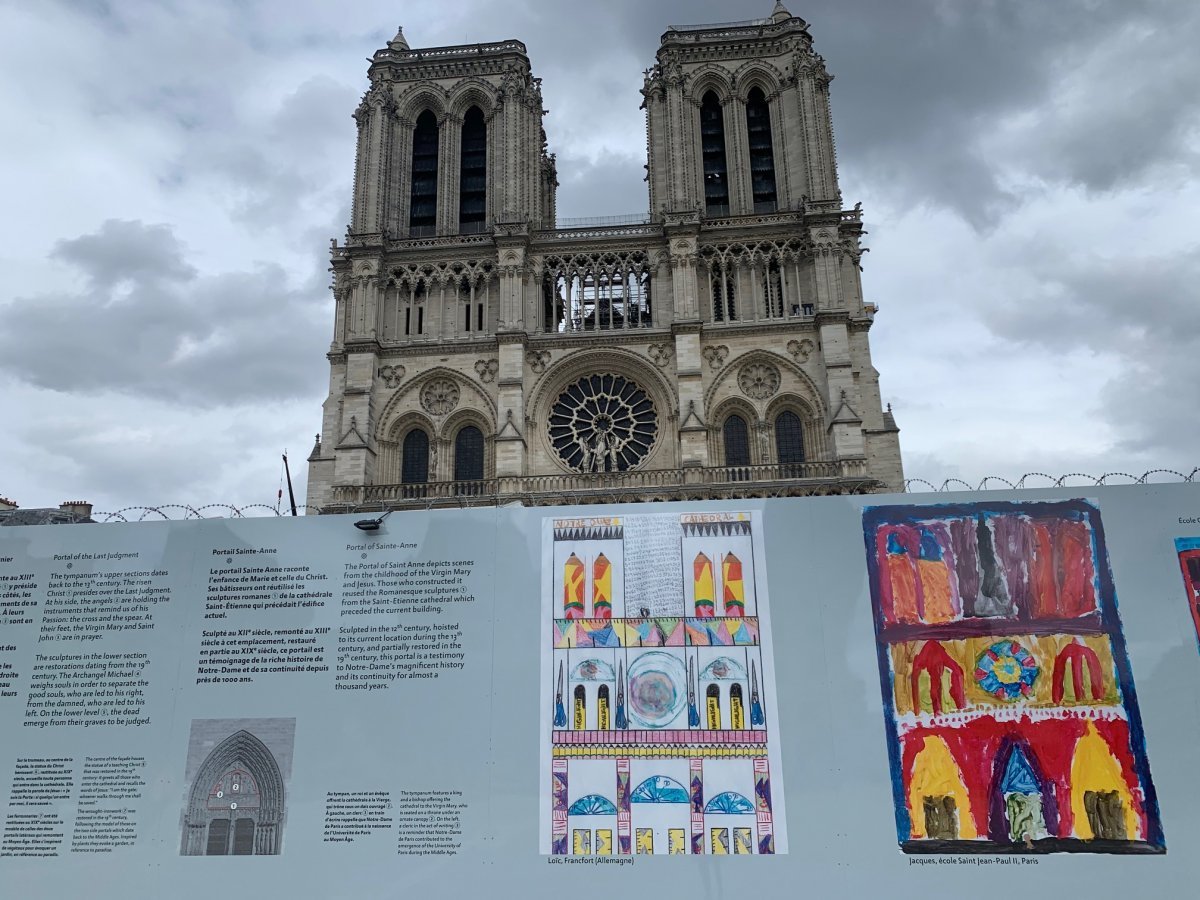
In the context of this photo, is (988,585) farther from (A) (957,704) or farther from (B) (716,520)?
(B) (716,520)

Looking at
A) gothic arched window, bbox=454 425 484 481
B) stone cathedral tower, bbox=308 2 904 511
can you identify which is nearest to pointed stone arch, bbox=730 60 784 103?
stone cathedral tower, bbox=308 2 904 511

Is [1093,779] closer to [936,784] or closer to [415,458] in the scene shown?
[936,784]

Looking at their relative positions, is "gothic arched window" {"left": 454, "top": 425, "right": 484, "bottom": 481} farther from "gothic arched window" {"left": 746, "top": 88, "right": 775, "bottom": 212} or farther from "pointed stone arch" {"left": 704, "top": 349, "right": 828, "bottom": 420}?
"gothic arched window" {"left": 746, "top": 88, "right": 775, "bottom": 212}

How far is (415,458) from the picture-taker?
117 feet

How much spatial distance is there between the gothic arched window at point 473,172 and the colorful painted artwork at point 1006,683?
30.2m

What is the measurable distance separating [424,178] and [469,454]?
1357 cm

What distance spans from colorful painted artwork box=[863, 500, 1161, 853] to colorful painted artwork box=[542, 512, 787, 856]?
5.96ft

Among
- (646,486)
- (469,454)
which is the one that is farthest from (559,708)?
(469,454)

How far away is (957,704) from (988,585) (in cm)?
173

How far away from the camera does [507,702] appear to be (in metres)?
12.6

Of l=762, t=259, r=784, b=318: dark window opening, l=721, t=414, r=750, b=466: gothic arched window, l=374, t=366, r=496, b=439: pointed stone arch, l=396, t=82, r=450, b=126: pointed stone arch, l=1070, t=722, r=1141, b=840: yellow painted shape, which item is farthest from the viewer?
l=396, t=82, r=450, b=126: pointed stone arch

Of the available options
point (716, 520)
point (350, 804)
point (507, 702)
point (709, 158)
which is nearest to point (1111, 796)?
point (716, 520)

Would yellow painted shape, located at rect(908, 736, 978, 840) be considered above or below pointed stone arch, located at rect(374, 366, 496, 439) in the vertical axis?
below

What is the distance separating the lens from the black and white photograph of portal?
12.4 m
